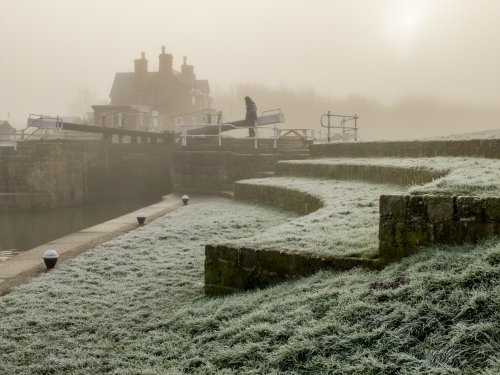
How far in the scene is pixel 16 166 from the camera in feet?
65.5

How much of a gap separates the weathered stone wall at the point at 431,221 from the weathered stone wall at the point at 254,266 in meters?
0.37

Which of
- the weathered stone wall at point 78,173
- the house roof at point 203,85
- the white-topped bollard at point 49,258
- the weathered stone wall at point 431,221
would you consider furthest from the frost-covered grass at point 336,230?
the house roof at point 203,85

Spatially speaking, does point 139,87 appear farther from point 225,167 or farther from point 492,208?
point 492,208

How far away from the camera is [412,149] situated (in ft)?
37.5

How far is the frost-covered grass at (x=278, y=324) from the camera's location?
3.10 metres

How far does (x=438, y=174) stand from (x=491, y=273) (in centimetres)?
458

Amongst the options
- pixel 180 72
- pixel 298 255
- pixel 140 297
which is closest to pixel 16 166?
pixel 140 297

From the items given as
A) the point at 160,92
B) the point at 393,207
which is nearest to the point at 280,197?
the point at 393,207

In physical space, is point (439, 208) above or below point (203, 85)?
below

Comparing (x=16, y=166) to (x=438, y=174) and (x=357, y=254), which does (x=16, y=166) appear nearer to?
(x=438, y=174)

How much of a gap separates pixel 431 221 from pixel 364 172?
630cm

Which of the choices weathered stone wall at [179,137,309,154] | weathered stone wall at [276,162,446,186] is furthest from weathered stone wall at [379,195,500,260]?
weathered stone wall at [179,137,309,154]

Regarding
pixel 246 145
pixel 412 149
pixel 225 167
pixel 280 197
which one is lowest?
pixel 280 197

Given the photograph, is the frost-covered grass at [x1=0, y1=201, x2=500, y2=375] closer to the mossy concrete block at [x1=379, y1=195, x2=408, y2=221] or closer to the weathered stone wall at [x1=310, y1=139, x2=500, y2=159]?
the mossy concrete block at [x1=379, y1=195, x2=408, y2=221]
